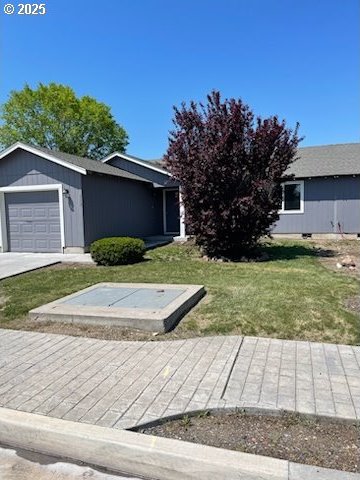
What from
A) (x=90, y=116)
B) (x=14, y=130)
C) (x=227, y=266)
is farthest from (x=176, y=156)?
(x=14, y=130)

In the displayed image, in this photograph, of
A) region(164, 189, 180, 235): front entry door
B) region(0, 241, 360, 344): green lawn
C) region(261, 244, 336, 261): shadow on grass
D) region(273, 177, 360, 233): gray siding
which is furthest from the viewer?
region(164, 189, 180, 235): front entry door

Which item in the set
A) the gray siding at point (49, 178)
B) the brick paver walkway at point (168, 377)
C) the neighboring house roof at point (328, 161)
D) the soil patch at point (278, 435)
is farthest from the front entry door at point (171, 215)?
the soil patch at point (278, 435)

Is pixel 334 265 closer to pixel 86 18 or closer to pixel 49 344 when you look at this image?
pixel 49 344

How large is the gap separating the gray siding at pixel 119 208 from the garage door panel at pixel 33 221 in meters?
1.22

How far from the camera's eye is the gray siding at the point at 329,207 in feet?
54.8

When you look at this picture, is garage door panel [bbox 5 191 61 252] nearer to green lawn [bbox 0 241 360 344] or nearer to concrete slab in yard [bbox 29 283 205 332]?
green lawn [bbox 0 241 360 344]

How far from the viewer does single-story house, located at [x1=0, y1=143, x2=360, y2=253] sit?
1273 cm

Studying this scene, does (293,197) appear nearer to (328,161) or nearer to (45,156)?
(328,161)

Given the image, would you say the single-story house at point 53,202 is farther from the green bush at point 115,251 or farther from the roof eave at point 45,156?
the green bush at point 115,251

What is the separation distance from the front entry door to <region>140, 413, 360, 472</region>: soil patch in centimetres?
1619

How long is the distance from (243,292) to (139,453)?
442cm

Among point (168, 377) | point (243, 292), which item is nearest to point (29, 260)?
point (243, 292)

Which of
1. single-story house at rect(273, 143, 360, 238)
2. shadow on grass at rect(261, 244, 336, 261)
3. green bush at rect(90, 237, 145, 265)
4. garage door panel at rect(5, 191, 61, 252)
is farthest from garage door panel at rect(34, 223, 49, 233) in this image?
single-story house at rect(273, 143, 360, 238)

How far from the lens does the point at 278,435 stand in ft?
8.51
